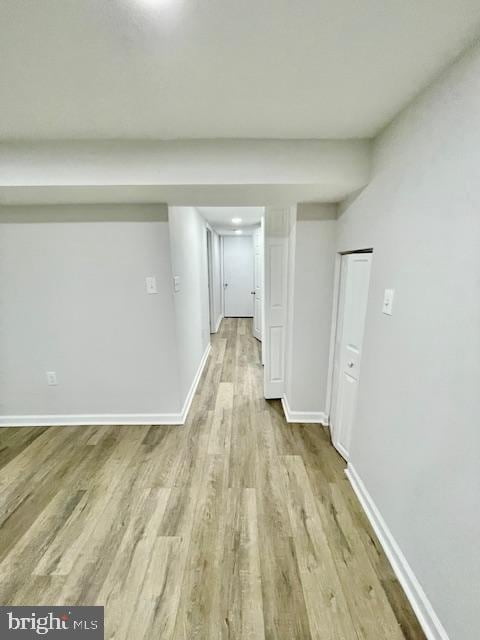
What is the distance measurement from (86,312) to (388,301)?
2.31m

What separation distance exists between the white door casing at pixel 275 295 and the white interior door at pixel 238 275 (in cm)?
361

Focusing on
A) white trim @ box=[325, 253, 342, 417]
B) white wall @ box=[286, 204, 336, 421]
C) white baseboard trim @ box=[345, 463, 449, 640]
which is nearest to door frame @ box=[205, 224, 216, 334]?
white wall @ box=[286, 204, 336, 421]

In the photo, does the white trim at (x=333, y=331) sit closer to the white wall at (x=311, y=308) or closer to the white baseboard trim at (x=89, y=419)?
the white wall at (x=311, y=308)

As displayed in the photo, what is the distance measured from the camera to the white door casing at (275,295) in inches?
93.9

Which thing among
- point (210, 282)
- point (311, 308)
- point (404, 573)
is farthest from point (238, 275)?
point (404, 573)

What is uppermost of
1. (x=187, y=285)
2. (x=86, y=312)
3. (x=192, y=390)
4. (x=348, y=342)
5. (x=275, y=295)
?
(x=187, y=285)

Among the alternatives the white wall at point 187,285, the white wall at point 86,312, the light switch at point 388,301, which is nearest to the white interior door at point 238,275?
the white wall at point 187,285

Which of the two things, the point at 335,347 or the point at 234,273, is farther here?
the point at 234,273

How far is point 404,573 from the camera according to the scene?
1142mm

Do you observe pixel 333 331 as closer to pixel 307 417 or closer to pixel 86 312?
pixel 307 417

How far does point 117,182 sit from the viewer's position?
148 cm

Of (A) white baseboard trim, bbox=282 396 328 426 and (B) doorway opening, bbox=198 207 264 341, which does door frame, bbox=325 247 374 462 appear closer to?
(A) white baseboard trim, bbox=282 396 328 426

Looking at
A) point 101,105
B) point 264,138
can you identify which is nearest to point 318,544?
point 264,138

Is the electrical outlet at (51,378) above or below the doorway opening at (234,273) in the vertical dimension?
below
